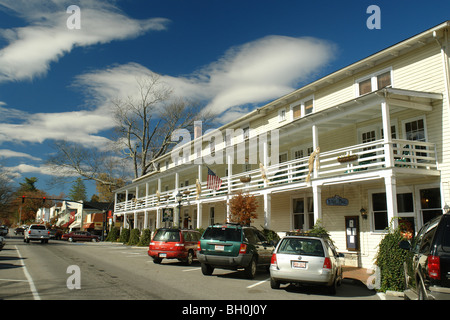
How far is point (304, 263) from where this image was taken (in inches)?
385

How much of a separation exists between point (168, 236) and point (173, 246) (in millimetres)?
589

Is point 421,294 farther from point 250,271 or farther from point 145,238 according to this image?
point 145,238

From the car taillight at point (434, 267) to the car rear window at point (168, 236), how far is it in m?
12.9

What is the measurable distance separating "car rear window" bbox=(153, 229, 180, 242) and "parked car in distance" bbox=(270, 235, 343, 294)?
305 inches

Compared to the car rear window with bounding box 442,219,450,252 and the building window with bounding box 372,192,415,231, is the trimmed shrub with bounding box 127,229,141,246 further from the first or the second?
the car rear window with bounding box 442,219,450,252

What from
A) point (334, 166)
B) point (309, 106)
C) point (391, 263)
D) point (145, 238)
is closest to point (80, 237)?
point (145, 238)

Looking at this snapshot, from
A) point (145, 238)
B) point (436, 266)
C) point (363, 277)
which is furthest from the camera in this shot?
point (145, 238)

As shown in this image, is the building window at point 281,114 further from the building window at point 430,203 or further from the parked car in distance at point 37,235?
the parked car in distance at point 37,235

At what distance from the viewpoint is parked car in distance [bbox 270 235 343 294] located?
31.8 ft

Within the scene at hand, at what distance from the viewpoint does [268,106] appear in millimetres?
23969

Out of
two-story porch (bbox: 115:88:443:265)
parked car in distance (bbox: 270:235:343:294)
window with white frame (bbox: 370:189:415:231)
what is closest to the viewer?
parked car in distance (bbox: 270:235:343:294)

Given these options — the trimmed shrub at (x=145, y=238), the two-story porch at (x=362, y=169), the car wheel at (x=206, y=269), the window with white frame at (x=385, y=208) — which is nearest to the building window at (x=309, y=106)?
the two-story porch at (x=362, y=169)

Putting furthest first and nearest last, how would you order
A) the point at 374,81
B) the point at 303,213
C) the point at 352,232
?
the point at 303,213 < the point at 374,81 < the point at 352,232

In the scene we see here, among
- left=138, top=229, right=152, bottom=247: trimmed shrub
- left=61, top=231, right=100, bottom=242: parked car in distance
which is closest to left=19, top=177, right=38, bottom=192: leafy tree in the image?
left=61, top=231, right=100, bottom=242: parked car in distance
